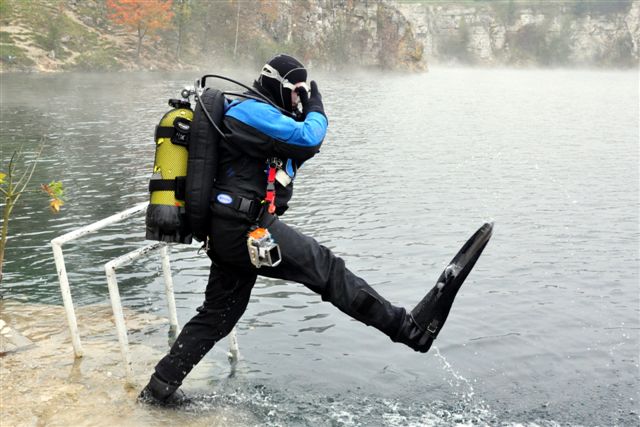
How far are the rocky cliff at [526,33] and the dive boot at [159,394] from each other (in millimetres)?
141973

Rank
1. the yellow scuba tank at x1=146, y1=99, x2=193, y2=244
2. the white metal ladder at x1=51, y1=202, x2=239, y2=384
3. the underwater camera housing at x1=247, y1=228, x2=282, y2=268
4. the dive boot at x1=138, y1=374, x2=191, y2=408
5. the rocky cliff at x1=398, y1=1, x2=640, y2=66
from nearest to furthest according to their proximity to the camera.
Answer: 1. the underwater camera housing at x1=247, y1=228, x2=282, y2=268
2. the yellow scuba tank at x1=146, y1=99, x2=193, y2=244
3. the dive boot at x1=138, y1=374, x2=191, y2=408
4. the white metal ladder at x1=51, y1=202, x2=239, y2=384
5. the rocky cliff at x1=398, y1=1, x2=640, y2=66

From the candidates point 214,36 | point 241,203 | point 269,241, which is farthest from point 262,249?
point 214,36

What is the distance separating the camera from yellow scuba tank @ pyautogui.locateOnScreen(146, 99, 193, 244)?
511 cm

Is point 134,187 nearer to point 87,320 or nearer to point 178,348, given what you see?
point 87,320

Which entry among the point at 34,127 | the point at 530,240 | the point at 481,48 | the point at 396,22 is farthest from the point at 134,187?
the point at 481,48

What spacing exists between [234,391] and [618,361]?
4.39 meters

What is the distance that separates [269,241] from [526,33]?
498ft

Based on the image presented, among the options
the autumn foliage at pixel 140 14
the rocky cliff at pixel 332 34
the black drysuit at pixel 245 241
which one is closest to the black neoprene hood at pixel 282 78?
the black drysuit at pixel 245 241

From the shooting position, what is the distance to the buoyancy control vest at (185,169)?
507 cm

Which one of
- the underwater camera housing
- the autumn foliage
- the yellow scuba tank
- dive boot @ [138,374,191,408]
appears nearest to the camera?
the underwater camera housing

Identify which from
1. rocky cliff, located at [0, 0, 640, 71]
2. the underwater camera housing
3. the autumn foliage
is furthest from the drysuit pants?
the autumn foliage

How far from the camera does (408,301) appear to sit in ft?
32.8

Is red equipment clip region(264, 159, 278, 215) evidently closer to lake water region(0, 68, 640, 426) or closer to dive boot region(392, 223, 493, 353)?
dive boot region(392, 223, 493, 353)

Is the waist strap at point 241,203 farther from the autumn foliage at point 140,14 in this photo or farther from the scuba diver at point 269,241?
the autumn foliage at point 140,14
